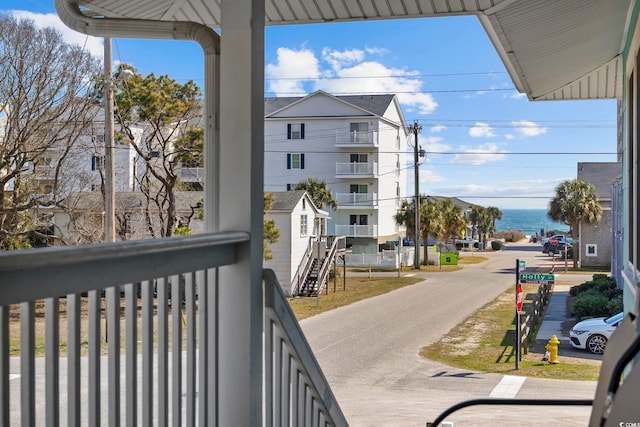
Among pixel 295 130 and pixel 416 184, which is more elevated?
pixel 295 130

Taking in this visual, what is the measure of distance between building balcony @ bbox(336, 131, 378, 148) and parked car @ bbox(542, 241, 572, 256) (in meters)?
5.72

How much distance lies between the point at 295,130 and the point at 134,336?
13.4 m

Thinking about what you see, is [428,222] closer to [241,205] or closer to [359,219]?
[359,219]

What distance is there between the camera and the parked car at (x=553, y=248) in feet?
55.9

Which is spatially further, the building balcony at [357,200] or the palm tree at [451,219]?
the palm tree at [451,219]

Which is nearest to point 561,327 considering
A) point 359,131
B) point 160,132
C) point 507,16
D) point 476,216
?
point 359,131

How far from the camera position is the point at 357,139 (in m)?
14.3

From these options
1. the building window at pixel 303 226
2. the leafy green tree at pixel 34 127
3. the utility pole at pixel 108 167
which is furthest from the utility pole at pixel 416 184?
the leafy green tree at pixel 34 127

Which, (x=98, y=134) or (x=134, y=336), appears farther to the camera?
(x=98, y=134)

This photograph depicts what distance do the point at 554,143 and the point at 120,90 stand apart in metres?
27.4

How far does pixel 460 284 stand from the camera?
1483 centimetres

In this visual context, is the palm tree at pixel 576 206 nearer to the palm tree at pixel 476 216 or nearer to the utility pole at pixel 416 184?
the utility pole at pixel 416 184

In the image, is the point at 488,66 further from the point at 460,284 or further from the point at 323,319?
the point at 323,319

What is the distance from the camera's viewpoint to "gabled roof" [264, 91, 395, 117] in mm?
13922
